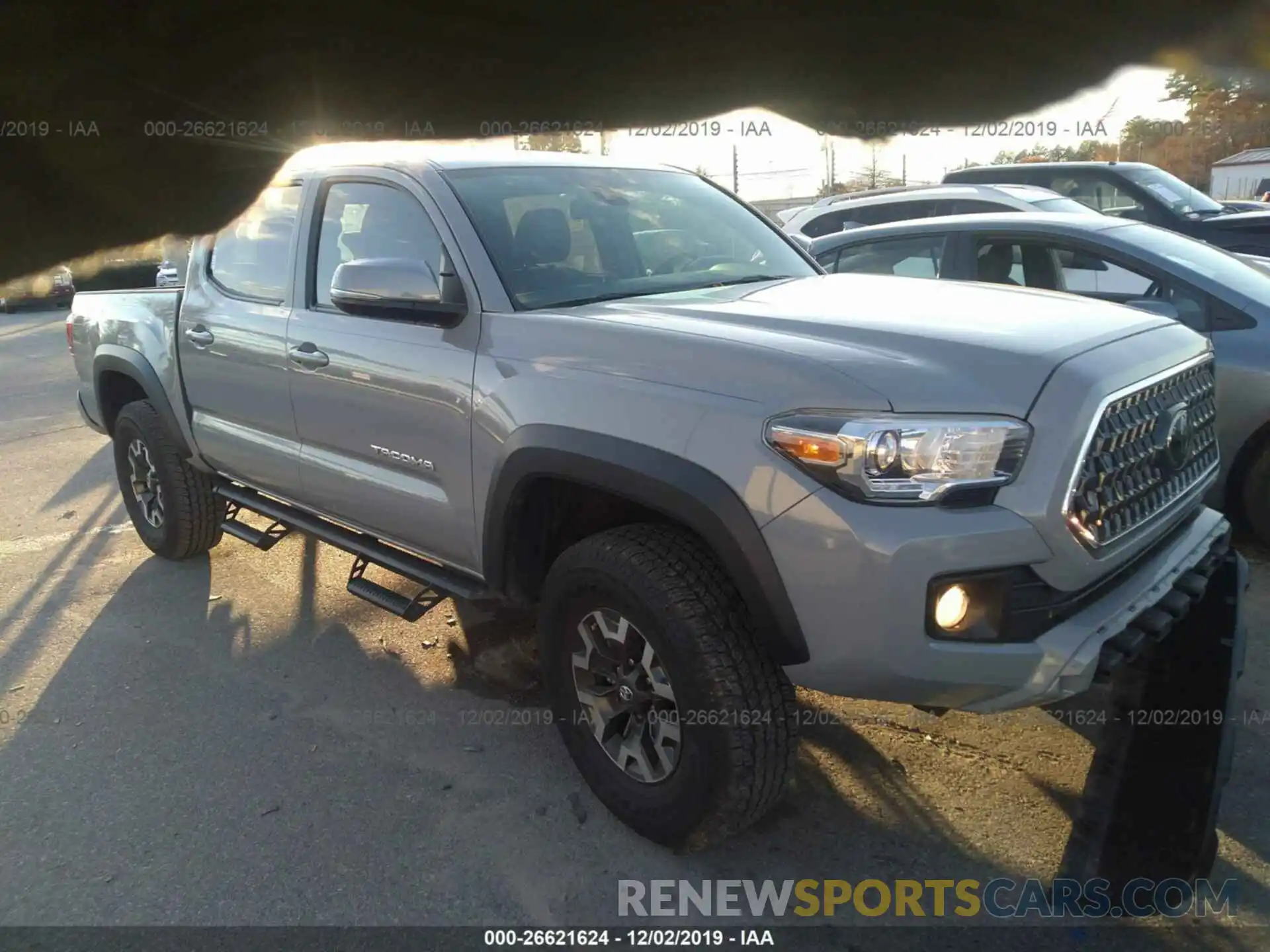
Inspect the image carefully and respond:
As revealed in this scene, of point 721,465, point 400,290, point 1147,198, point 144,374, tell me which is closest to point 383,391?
point 400,290

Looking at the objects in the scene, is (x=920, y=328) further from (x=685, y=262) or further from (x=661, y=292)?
(x=685, y=262)

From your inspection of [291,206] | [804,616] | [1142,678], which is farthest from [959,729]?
[291,206]

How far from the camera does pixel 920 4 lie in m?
0.76

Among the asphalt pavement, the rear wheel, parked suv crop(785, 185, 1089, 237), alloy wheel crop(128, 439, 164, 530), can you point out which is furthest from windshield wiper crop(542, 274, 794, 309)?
parked suv crop(785, 185, 1089, 237)

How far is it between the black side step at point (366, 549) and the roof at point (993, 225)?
3.41 meters

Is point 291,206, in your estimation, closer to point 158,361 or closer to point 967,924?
point 158,361

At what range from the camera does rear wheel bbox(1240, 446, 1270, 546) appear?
4301 millimetres

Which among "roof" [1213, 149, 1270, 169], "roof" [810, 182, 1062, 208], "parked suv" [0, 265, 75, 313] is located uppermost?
"roof" [810, 182, 1062, 208]

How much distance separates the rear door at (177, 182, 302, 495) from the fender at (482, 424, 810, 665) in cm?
150

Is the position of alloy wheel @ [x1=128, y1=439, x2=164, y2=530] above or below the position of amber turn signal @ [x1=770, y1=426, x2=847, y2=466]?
below

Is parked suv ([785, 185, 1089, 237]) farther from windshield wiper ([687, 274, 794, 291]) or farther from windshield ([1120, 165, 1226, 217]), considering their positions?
windshield wiper ([687, 274, 794, 291])

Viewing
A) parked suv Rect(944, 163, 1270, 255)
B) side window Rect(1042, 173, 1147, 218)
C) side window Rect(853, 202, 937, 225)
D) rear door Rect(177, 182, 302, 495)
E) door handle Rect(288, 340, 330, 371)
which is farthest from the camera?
side window Rect(1042, 173, 1147, 218)

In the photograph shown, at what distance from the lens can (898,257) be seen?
5816 mm

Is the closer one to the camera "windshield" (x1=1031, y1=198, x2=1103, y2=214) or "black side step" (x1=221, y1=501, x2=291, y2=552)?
"black side step" (x1=221, y1=501, x2=291, y2=552)
